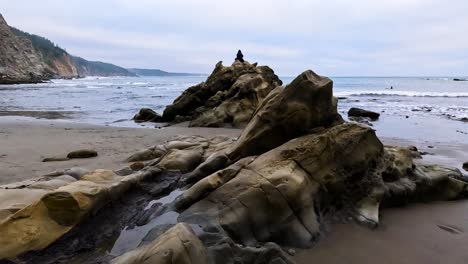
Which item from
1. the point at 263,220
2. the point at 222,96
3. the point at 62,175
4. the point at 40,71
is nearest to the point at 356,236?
the point at 263,220

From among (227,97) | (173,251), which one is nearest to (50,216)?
(173,251)

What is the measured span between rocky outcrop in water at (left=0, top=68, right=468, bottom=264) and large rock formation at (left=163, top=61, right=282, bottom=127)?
8793mm

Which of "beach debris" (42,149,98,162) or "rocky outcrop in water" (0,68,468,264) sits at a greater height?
"rocky outcrop in water" (0,68,468,264)

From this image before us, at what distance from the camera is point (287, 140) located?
21.3ft

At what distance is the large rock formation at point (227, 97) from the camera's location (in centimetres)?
1625

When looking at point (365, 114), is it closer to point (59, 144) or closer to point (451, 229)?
point (59, 144)

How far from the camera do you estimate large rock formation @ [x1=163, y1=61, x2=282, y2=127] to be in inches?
640

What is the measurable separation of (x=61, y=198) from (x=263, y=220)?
2.30m

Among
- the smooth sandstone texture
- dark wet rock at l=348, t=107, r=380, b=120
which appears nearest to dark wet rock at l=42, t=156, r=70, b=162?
the smooth sandstone texture

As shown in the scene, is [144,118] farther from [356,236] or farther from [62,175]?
[356,236]

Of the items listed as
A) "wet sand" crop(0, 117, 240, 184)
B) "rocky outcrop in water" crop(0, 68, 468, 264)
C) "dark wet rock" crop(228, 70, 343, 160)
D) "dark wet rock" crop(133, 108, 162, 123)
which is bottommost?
"dark wet rock" crop(133, 108, 162, 123)

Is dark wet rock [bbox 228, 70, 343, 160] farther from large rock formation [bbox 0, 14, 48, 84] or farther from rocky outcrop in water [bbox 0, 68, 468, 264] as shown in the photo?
large rock formation [bbox 0, 14, 48, 84]

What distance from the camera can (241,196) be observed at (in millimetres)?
4883

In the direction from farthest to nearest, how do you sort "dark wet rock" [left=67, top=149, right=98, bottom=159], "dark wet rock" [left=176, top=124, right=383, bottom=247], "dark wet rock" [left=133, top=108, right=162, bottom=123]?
1. "dark wet rock" [left=133, top=108, right=162, bottom=123]
2. "dark wet rock" [left=67, top=149, right=98, bottom=159]
3. "dark wet rock" [left=176, top=124, right=383, bottom=247]
